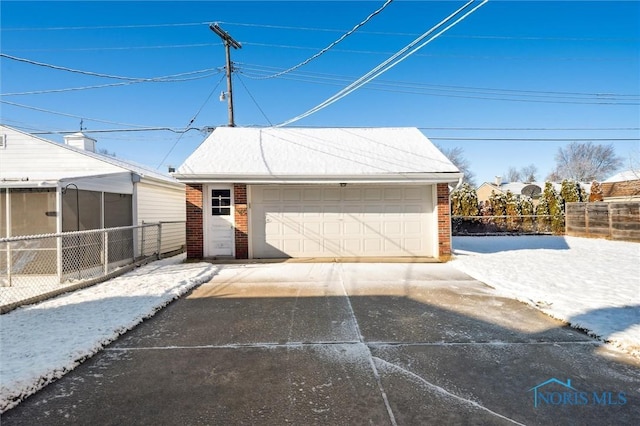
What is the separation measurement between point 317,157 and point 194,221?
4.29m

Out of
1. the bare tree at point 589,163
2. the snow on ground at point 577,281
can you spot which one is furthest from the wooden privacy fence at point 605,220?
the bare tree at point 589,163

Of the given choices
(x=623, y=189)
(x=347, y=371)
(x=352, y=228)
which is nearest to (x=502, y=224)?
(x=623, y=189)

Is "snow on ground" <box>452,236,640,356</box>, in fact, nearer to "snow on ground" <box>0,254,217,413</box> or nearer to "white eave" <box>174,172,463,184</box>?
"white eave" <box>174,172,463,184</box>

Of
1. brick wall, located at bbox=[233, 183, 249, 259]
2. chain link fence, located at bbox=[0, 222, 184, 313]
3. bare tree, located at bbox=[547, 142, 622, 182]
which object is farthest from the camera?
bare tree, located at bbox=[547, 142, 622, 182]

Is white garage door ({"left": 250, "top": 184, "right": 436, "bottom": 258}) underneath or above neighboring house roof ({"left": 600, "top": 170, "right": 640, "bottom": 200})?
underneath

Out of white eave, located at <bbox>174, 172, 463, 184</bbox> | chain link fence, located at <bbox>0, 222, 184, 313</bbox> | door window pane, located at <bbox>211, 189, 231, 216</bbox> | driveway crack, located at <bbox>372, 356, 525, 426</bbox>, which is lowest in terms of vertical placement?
driveway crack, located at <bbox>372, 356, 525, 426</bbox>

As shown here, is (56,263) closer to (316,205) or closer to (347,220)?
(316,205)

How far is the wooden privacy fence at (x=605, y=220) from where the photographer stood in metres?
13.3

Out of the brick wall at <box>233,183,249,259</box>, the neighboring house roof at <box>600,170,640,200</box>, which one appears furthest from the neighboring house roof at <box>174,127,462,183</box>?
the neighboring house roof at <box>600,170,640,200</box>

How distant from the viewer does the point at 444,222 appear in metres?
9.82

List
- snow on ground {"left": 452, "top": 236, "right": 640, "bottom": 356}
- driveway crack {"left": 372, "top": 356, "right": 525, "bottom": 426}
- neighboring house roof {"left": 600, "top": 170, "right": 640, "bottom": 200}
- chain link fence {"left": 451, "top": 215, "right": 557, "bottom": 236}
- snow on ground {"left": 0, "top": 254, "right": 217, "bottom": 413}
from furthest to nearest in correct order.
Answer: neighboring house roof {"left": 600, "top": 170, "right": 640, "bottom": 200} → chain link fence {"left": 451, "top": 215, "right": 557, "bottom": 236} → snow on ground {"left": 452, "top": 236, "right": 640, "bottom": 356} → snow on ground {"left": 0, "top": 254, "right": 217, "bottom": 413} → driveway crack {"left": 372, "top": 356, "right": 525, "bottom": 426}

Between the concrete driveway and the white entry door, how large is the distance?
4203 mm

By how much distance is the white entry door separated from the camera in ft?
31.9

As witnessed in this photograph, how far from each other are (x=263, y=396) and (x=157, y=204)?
1070cm
